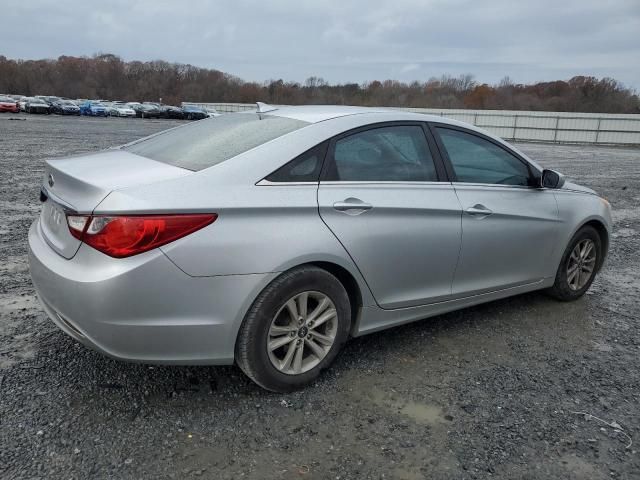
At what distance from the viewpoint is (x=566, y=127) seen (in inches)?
1540

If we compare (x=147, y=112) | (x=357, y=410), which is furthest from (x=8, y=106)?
(x=357, y=410)

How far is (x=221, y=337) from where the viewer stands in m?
2.76

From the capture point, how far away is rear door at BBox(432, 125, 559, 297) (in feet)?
12.4

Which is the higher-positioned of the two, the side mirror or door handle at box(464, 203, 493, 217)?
the side mirror

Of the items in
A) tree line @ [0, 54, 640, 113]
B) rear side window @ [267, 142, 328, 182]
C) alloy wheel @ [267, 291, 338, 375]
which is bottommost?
alloy wheel @ [267, 291, 338, 375]

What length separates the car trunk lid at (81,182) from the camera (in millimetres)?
2705

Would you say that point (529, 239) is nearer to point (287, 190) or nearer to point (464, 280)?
point (464, 280)

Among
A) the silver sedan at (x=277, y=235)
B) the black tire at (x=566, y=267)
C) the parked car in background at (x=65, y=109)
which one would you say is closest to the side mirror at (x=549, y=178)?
the silver sedan at (x=277, y=235)

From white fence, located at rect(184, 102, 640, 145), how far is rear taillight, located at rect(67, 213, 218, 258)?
3456cm

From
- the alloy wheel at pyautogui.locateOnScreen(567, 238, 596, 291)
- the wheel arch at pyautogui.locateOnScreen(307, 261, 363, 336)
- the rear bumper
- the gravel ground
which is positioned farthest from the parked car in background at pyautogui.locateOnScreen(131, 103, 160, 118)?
the rear bumper

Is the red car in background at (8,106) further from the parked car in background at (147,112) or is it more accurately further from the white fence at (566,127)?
the white fence at (566,127)

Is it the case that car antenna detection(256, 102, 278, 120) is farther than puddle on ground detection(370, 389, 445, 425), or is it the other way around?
car antenna detection(256, 102, 278, 120)

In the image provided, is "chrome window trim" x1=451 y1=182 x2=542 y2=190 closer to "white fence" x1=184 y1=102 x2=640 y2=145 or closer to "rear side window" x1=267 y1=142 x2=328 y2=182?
"rear side window" x1=267 y1=142 x2=328 y2=182

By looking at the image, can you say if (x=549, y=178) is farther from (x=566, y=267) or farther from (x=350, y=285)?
(x=350, y=285)
